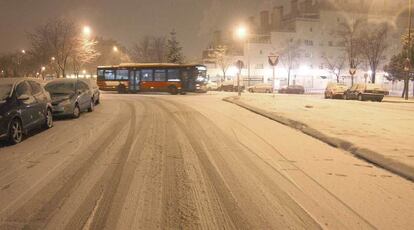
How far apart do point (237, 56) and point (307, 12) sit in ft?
59.4

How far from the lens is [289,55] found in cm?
8081

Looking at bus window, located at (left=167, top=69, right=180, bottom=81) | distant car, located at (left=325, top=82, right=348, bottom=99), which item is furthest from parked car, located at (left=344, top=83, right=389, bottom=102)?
bus window, located at (left=167, top=69, right=180, bottom=81)

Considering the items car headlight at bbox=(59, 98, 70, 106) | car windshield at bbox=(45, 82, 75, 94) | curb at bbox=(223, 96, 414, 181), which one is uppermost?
car windshield at bbox=(45, 82, 75, 94)

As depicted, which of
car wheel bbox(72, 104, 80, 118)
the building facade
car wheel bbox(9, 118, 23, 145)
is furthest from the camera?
the building facade

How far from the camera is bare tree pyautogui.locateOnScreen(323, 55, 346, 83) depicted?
8062cm

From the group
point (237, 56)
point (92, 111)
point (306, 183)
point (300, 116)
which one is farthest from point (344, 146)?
point (237, 56)

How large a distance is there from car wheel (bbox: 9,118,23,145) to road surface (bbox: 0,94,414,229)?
0.22m

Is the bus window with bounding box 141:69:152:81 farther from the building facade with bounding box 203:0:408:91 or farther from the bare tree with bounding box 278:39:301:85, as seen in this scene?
the bare tree with bounding box 278:39:301:85

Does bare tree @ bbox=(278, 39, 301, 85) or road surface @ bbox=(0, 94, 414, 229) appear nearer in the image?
road surface @ bbox=(0, 94, 414, 229)

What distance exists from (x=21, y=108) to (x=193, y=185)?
706 cm

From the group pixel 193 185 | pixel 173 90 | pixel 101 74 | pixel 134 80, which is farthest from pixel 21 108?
pixel 101 74

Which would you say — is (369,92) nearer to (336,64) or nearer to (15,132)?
(15,132)

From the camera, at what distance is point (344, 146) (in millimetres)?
11078

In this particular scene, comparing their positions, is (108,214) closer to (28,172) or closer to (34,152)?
(28,172)
